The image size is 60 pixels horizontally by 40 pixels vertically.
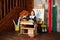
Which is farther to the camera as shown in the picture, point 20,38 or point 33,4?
point 33,4

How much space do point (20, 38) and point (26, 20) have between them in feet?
1.76

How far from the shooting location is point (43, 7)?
133 inches

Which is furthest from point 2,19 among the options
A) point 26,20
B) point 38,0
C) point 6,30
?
point 38,0

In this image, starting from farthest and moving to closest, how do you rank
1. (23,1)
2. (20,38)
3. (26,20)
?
(23,1) → (26,20) → (20,38)

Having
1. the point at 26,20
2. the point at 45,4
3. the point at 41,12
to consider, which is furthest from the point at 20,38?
the point at 45,4

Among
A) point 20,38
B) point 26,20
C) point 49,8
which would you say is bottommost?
point 20,38

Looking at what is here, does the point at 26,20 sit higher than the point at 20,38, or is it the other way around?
the point at 26,20

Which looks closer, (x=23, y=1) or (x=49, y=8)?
(x=49, y=8)

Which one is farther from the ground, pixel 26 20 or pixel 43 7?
pixel 43 7

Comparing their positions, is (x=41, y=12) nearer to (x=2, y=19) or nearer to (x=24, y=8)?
(x=24, y=8)

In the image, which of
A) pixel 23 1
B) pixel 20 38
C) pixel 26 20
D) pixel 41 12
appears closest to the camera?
pixel 20 38

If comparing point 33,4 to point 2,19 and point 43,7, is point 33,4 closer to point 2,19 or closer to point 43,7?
point 43,7

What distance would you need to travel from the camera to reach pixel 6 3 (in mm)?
3229

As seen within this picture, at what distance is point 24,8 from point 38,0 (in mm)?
410
